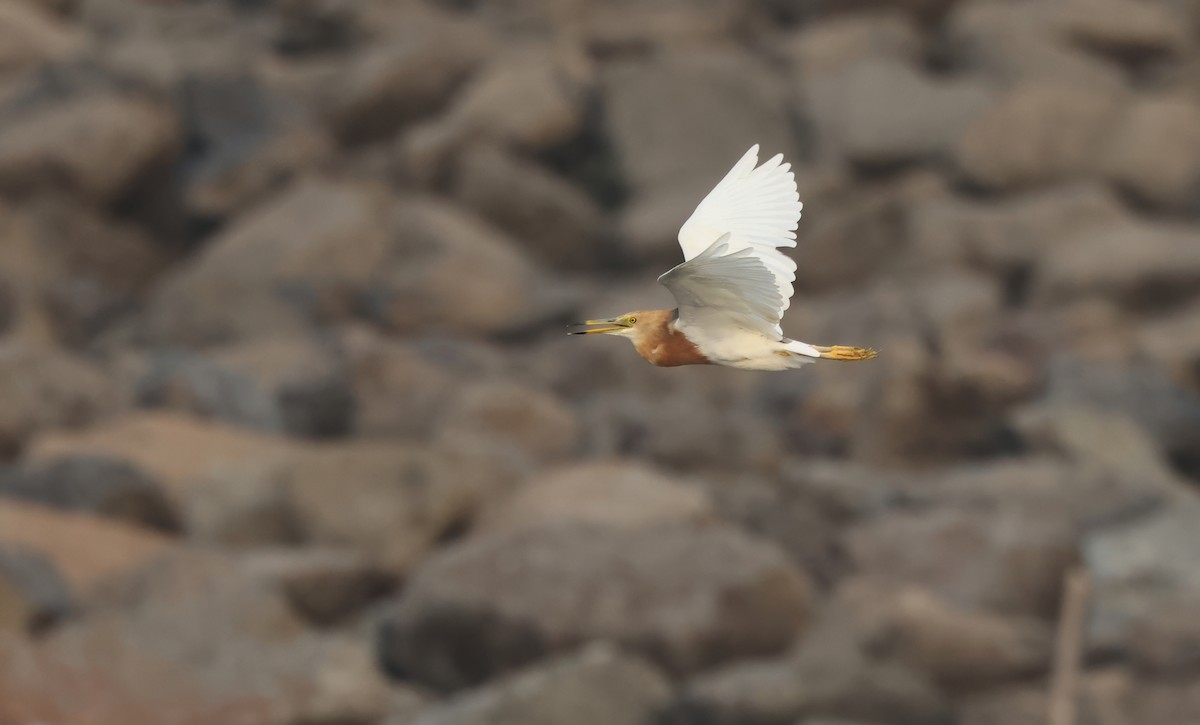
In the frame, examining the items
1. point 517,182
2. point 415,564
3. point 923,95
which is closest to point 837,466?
point 415,564

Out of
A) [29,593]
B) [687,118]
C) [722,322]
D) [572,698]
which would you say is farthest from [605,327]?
[687,118]

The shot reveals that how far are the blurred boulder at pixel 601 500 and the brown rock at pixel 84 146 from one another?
13.1 meters

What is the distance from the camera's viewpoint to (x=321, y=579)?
1686 centimetres

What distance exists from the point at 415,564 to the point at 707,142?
15072 mm

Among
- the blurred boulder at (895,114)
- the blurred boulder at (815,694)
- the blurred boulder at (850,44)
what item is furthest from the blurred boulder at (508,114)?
the blurred boulder at (815,694)

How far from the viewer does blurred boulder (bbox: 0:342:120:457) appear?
20.5 metres

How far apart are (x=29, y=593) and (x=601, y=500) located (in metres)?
5.60

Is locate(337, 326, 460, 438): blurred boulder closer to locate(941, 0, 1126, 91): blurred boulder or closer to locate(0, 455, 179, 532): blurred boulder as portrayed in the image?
locate(0, 455, 179, 532): blurred boulder

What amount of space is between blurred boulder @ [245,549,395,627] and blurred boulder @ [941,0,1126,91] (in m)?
19.4

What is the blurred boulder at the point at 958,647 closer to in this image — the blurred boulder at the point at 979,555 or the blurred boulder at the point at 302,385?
the blurred boulder at the point at 979,555

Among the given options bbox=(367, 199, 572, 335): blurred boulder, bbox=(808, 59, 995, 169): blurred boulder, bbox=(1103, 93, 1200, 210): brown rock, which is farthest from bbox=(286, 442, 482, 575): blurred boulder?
bbox=(1103, 93, 1200, 210): brown rock

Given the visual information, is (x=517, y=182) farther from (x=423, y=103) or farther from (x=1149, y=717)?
(x=1149, y=717)

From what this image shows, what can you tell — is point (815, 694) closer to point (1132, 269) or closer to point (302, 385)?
point (302, 385)

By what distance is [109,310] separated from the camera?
2781cm
